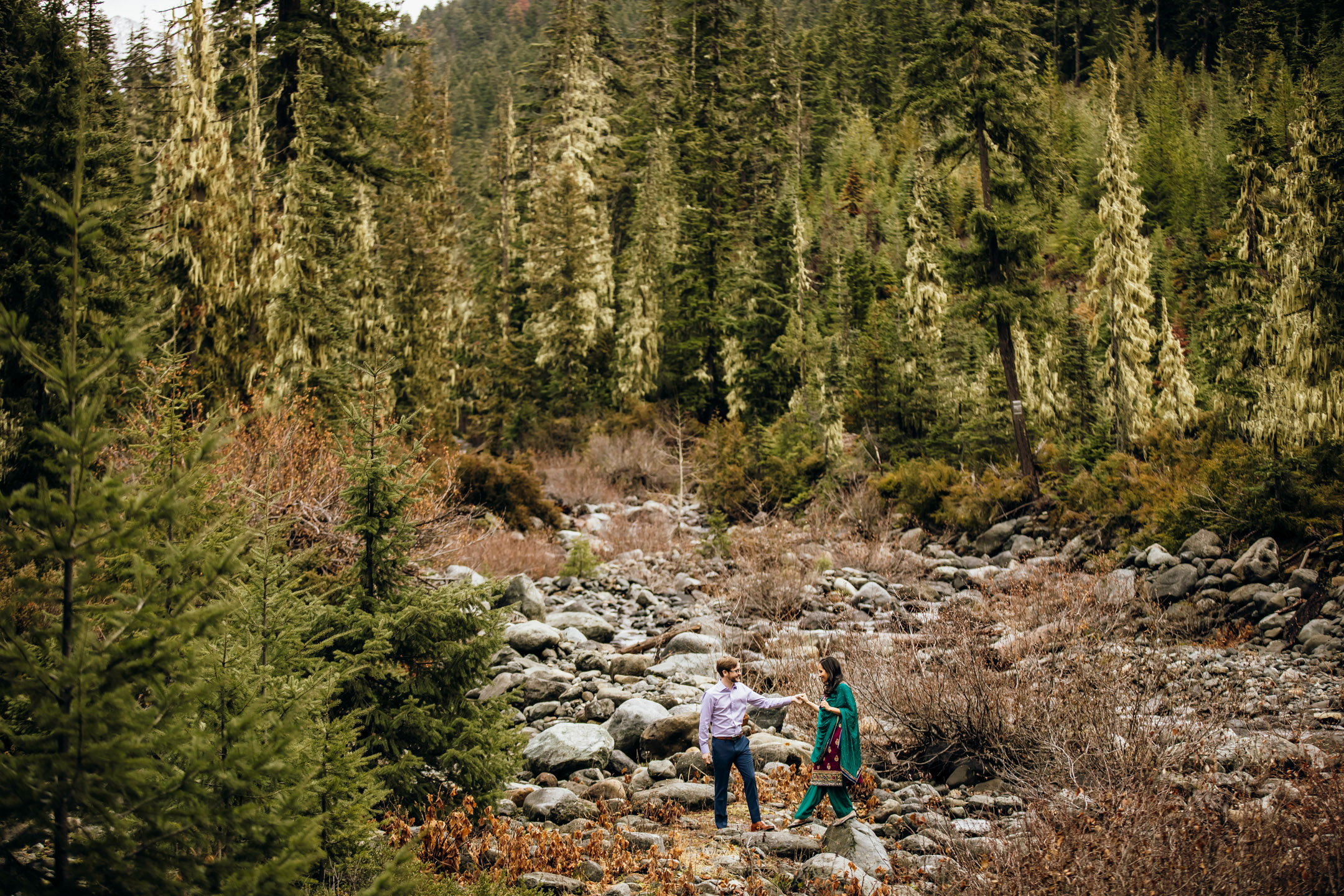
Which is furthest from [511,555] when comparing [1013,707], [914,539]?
[1013,707]

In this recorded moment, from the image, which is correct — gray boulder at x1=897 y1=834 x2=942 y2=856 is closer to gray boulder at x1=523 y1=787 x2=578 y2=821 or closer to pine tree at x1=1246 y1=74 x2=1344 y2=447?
gray boulder at x1=523 y1=787 x2=578 y2=821

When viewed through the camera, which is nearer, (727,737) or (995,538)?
(727,737)

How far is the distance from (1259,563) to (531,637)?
10.1 metres

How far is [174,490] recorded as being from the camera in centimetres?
246

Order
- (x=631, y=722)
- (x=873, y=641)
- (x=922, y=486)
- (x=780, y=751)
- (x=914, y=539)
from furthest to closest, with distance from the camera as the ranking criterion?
(x=922, y=486) < (x=914, y=539) < (x=873, y=641) < (x=631, y=722) < (x=780, y=751)

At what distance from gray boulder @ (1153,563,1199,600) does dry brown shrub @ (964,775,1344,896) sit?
8.09m

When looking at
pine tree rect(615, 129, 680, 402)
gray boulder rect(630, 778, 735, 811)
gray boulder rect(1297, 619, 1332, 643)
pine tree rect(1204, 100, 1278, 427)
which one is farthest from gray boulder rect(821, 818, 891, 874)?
pine tree rect(615, 129, 680, 402)

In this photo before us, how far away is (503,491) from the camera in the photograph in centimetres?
1847

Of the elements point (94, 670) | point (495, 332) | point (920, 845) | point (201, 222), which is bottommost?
point (920, 845)

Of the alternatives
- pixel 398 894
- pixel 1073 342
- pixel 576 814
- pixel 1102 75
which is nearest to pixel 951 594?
pixel 576 814

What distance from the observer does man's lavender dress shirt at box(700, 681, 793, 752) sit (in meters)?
6.22

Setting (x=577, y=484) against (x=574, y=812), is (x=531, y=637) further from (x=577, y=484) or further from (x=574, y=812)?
(x=577, y=484)

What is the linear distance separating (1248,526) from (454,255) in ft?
88.5

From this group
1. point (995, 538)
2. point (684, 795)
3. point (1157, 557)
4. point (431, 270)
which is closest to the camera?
point (684, 795)
